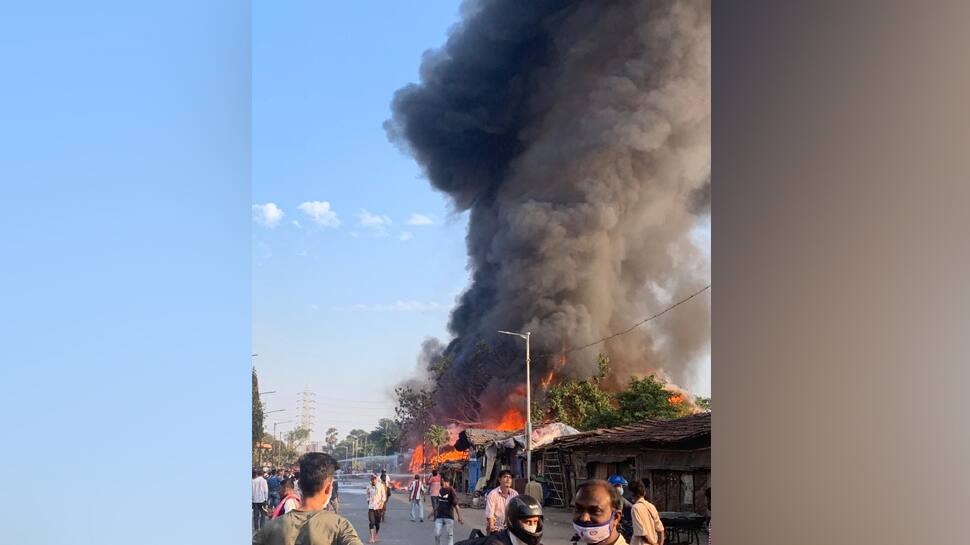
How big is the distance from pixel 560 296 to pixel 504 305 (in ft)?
0.97

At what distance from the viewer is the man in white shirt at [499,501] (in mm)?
4758

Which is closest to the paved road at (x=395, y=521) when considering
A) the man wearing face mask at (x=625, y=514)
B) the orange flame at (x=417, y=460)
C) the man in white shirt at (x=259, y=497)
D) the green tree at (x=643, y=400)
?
the orange flame at (x=417, y=460)

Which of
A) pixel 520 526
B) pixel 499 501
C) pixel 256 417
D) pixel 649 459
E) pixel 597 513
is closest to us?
pixel 520 526

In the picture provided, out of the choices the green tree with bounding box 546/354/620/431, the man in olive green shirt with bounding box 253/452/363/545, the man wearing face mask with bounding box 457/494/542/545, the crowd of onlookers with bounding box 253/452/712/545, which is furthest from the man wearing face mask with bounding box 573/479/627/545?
the man in olive green shirt with bounding box 253/452/363/545

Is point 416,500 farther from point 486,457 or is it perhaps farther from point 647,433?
point 647,433

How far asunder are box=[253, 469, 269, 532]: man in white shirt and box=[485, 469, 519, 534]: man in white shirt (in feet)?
3.74

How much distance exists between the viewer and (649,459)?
15.4ft

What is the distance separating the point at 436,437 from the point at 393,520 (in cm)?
47

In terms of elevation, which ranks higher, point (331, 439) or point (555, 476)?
point (331, 439)

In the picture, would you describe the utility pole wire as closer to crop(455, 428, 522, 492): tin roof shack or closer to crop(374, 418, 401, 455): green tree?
crop(455, 428, 522, 492): tin roof shack

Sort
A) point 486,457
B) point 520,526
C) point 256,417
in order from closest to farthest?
point 520,526, point 486,457, point 256,417

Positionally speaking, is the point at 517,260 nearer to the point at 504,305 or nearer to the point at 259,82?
the point at 504,305

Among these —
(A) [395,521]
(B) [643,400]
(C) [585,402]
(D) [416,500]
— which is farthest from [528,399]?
(A) [395,521]
